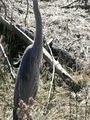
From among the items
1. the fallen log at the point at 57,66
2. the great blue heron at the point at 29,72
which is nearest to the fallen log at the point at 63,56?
the fallen log at the point at 57,66

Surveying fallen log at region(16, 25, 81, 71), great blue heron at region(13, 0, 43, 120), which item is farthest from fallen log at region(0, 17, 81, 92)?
great blue heron at region(13, 0, 43, 120)

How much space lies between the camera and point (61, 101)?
18.9 feet

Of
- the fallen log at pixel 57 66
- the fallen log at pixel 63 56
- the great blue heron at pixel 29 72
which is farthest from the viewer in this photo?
the fallen log at pixel 63 56

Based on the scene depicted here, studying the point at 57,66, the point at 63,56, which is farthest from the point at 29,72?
the point at 63,56

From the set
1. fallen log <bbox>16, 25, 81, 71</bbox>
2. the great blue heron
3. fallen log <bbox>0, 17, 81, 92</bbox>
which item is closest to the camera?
the great blue heron

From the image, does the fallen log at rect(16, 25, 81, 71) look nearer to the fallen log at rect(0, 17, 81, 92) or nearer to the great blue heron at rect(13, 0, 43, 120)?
the fallen log at rect(0, 17, 81, 92)

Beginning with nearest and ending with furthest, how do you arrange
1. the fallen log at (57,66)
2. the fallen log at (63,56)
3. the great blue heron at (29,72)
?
the great blue heron at (29,72) → the fallen log at (57,66) → the fallen log at (63,56)

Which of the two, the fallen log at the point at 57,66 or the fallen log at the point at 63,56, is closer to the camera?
the fallen log at the point at 57,66

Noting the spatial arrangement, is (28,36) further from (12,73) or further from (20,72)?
(20,72)

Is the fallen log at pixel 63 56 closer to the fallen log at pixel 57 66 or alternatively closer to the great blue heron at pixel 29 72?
the fallen log at pixel 57 66

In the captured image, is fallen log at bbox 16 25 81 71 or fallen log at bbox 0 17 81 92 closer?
fallen log at bbox 0 17 81 92

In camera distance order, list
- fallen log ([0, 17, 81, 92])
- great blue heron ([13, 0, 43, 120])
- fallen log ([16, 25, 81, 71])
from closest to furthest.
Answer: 1. great blue heron ([13, 0, 43, 120])
2. fallen log ([0, 17, 81, 92])
3. fallen log ([16, 25, 81, 71])

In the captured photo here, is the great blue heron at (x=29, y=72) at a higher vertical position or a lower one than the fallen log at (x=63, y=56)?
higher

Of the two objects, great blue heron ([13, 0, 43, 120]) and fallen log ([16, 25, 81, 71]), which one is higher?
great blue heron ([13, 0, 43, 120])
